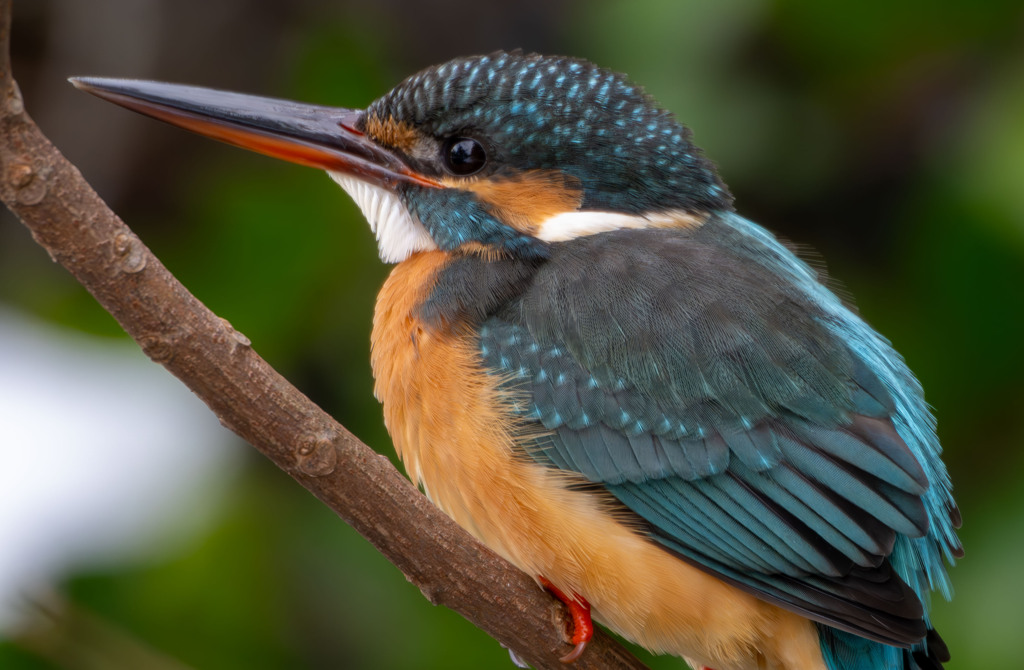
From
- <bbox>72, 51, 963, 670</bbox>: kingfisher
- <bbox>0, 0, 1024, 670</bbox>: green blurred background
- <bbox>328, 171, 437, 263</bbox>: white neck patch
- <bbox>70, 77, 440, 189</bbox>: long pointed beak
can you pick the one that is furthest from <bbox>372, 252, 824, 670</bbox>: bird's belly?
<bbox>0, 0, 1024, 670</bbox>: green blurred background

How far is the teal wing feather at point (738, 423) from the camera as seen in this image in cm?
205

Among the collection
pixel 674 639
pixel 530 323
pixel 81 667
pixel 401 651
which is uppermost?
pixel 530 323

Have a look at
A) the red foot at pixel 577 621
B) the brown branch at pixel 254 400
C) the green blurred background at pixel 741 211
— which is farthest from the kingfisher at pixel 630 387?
the green blurred background at pixel 741 211

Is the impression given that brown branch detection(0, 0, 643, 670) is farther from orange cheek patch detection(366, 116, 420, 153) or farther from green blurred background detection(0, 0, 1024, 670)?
green blurred background detection(0, 0, 1024, 670)

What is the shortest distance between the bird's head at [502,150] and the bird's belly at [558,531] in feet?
1.01

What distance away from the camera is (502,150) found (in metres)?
2.48

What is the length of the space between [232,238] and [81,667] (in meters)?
1.15

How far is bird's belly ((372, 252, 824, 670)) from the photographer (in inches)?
83.6

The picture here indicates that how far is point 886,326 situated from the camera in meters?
3.12

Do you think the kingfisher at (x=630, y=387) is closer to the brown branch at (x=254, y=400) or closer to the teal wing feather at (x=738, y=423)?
the teal wing feather at (x=738, y=423)

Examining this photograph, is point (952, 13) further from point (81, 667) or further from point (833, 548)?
point (81, 667)

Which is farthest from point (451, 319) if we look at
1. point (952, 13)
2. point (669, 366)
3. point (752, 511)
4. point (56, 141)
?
point (56, 141)

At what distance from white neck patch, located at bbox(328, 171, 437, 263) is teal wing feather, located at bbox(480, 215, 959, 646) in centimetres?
32

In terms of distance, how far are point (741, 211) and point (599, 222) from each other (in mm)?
1214
